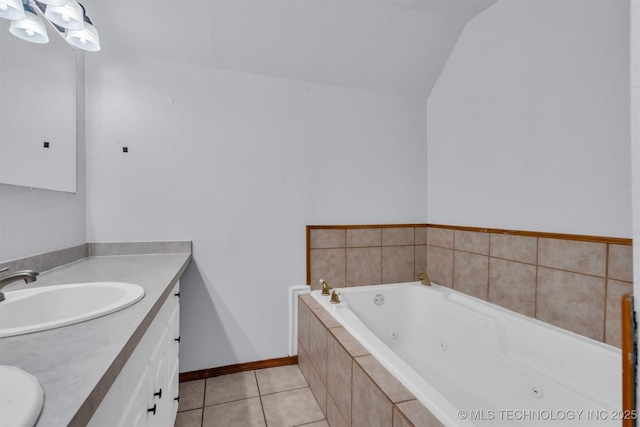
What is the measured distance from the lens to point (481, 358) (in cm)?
176

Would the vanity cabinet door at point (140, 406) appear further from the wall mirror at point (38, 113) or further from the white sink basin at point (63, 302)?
the wall mirror at point (38, 113)

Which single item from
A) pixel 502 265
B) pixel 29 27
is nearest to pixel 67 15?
pixel 29 27

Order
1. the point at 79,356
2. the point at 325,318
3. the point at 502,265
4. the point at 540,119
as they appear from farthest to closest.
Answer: the point at 502,265 < the point at 325,318 < the point at 540,119 < the point at 79,356

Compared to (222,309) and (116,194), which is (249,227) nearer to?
(222,309)

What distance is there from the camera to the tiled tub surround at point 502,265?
142 cm

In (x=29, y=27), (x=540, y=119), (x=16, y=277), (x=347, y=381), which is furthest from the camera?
(x=540, y=119)

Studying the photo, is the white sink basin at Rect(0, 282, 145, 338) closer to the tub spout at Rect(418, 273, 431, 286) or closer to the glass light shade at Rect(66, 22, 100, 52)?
the glass light shade at Rect(66, 22, 100, 52)

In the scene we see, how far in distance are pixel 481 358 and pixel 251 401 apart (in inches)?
53.3

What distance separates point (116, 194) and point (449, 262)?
233cm

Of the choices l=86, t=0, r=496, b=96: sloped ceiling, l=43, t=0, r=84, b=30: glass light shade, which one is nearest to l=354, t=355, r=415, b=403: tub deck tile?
l=86, t=0, r=496, b=96: sloped ceiling

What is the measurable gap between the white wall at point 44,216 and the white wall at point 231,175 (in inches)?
2.4

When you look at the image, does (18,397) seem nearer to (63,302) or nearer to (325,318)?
(63,302)

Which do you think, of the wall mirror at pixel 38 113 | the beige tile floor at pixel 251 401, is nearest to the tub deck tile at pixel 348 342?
the beige tile floor at pixel 251 401

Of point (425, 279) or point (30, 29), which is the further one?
point (425, 279)
